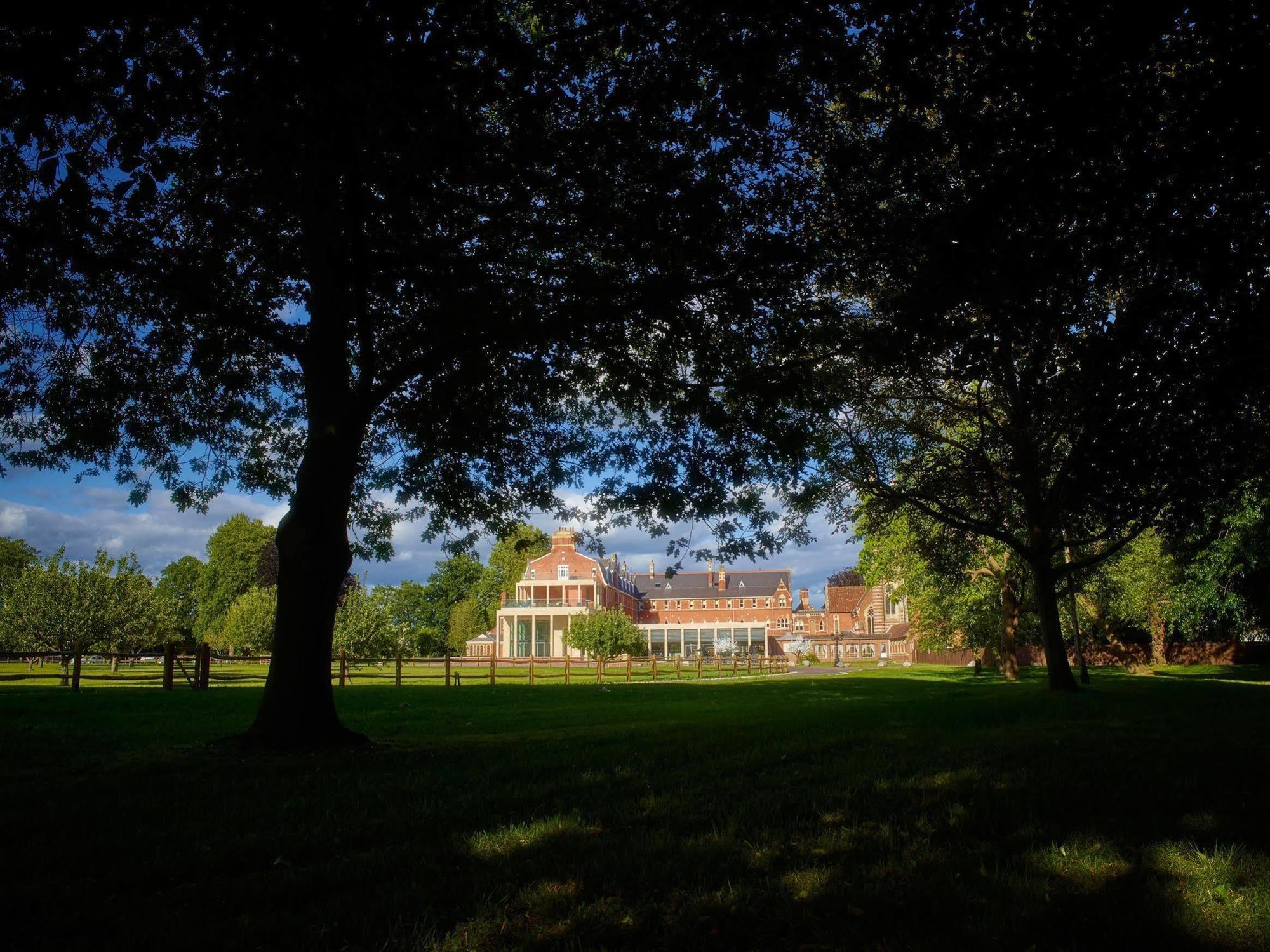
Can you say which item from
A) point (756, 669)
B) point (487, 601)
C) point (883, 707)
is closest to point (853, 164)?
point (883, 707)

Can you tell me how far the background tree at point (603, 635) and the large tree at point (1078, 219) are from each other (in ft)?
145

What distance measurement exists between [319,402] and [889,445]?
14313 mm

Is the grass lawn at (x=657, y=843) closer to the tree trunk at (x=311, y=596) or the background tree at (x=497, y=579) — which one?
the tree trunk at (x=311, y=596)

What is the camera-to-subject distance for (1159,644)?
43656 millimetres

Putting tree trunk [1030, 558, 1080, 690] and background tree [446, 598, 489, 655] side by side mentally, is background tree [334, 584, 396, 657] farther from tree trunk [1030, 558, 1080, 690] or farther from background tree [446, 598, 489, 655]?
background tree [446, 598, 489, 655]

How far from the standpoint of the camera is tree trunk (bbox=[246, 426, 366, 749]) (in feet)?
31.8

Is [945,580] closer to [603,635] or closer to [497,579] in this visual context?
[603,635]

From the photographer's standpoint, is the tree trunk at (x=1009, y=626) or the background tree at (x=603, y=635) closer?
the tree trunk at (x=1009, y=626)

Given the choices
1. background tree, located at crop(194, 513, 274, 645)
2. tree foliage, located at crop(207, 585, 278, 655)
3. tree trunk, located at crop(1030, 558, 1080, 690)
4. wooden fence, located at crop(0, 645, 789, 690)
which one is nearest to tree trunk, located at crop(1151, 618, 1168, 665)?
wooden fence, located at crop(0, 645, 789, 690)

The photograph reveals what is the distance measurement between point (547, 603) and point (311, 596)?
7874 centimetres

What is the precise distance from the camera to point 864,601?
105500mm

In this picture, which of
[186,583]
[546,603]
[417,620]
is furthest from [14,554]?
[546,603]

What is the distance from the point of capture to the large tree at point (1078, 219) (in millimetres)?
6547

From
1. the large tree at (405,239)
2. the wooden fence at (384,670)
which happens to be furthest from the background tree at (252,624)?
the large tree at (405,239)
